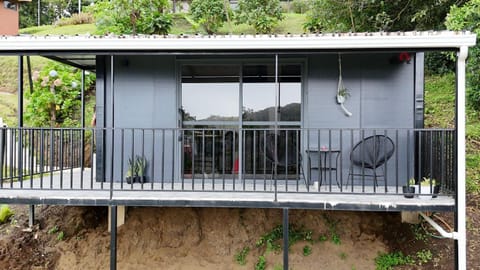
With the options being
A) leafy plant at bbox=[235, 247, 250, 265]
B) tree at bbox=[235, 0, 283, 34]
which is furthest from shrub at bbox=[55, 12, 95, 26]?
leafy plant at bbox=[235, 247, 250, 265]

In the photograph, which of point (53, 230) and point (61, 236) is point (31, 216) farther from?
point (61, 236)

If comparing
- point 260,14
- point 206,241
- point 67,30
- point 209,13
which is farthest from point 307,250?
point 67,30

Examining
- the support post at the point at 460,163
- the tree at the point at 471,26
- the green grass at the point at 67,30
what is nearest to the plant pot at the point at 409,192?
the support post at the point at 460,163

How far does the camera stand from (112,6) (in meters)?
10.3

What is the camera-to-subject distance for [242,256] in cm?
577

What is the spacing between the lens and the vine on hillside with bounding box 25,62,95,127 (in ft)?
33.0

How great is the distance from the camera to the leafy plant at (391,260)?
5363 millimetres

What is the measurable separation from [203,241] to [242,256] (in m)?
0.65

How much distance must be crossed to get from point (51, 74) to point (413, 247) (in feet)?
30.6

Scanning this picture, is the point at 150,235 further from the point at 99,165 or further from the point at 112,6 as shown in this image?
the point at 112,6

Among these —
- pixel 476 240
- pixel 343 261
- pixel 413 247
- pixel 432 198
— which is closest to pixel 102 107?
pixel 343 261

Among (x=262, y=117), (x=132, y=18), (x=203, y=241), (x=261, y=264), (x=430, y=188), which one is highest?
(x=132, y=18)

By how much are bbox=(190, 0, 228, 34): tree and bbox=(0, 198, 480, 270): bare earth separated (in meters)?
9.51

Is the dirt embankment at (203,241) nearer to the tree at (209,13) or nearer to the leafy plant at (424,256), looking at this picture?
the leafy plant at (424,256)
